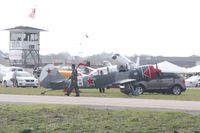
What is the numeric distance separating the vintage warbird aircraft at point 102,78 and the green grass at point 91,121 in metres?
17.4

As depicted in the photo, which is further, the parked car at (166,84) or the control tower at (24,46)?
the control tower at (24,46)

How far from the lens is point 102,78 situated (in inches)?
1411

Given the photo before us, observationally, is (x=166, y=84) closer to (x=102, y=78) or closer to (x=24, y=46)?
(x=102, y=78)

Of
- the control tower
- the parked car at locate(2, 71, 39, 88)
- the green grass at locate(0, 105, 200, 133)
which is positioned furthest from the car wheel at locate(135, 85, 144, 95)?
the control tower

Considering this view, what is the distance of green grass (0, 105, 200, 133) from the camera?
42.8 feet

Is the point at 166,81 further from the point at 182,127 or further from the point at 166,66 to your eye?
the point at 166,66

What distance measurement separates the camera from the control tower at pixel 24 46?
96.5 meters

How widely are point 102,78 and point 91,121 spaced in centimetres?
2153

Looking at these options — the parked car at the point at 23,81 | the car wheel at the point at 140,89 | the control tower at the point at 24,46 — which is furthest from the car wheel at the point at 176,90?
the control tower at the point at 24,46

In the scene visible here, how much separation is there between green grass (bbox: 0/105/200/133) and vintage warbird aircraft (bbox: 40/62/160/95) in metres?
17.4

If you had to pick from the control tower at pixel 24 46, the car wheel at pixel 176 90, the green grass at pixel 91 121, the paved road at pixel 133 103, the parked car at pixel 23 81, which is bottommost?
the green grass at pixel 91 121

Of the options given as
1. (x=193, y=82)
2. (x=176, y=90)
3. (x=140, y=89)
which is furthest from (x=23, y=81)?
(x=193, y=82)

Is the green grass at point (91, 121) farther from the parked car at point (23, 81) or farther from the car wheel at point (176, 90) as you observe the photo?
the parked car at point (23, 81)

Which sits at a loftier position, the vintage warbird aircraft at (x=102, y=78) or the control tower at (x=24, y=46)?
the control tower at (x=24, y=46)
